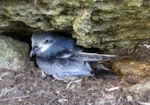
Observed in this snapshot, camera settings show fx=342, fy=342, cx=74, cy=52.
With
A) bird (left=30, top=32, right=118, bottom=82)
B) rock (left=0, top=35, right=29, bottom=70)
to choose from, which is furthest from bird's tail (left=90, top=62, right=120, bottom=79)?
rock (left=0, top=35, right=29, bottom=70)

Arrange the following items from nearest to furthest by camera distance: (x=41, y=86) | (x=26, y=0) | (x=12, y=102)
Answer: (x=26, y=0) < (x=12, y=102) < (x=41, y=86)

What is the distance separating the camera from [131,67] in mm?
2330

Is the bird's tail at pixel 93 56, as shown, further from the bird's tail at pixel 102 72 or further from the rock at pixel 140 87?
the rock at pixel 140 87

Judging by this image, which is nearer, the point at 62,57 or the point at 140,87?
the point at 140,87

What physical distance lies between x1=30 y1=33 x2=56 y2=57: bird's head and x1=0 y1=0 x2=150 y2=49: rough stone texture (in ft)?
0.60

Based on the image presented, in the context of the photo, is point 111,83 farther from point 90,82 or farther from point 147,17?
point 147,17

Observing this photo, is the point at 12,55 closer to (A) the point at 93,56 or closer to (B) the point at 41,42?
(B) the point at 41,42

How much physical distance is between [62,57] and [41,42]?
0.24 metres

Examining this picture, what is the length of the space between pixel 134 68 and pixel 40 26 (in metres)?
0.70

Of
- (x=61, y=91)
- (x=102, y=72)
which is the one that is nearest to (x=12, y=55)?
(x=61, y=91)

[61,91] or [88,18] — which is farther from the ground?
[88,18]

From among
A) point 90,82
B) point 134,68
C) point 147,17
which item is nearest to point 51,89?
point 90,82

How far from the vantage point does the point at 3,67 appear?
243 centimetres

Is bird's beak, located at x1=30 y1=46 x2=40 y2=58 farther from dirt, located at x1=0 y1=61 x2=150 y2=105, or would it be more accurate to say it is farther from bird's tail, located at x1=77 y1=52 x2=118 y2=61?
bird's tail, located at x1=77 y1=52 x2=118 y2=61
